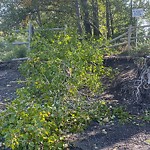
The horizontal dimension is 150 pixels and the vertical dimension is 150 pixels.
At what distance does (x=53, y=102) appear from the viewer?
327cm

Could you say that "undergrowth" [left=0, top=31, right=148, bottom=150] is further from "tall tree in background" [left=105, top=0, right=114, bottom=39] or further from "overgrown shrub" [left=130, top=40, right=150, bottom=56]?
"tall tree in background" [left=105, top=0, right=114, bottom=39]

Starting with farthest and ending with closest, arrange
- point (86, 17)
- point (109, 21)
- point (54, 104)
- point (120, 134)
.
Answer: point (109, 21), point (86, 17), point (120, 134), point (54, 104)

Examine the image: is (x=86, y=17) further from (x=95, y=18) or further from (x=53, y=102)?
(x=53, y=102)

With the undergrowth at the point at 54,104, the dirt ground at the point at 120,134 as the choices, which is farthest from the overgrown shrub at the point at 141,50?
the dirt ground at the point at 120,134

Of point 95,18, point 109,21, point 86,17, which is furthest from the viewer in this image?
point 109,21

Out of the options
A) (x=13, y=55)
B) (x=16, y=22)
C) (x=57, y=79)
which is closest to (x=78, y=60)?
(x=57, y=79)

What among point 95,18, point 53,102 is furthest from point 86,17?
point 53,102

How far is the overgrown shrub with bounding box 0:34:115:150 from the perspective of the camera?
2473mm

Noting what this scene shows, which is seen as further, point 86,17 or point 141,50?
point 86,17

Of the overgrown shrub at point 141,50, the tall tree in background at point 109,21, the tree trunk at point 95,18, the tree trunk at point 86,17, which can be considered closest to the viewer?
the overgrown shrub at point 141,50

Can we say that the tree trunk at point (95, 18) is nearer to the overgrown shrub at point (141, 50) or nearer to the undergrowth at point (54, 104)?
the overgrown shrub at point (141, 50)

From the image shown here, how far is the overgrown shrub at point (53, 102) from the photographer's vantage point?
247 centimetres

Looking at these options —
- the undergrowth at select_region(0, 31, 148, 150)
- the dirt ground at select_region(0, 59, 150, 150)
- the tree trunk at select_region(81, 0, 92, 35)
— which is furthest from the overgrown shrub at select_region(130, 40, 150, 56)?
the tree trunk at select_region(81, 0, 92, 35)

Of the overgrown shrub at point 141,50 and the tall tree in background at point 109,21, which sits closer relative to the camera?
the overgrown shrub at point 141,50
